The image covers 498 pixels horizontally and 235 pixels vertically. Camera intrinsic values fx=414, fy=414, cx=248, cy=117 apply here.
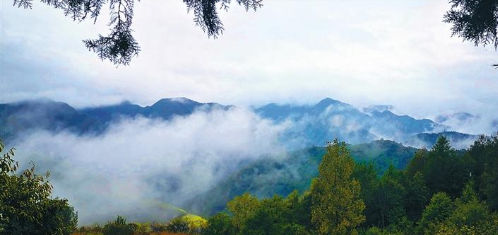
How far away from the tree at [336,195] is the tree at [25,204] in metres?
29.3

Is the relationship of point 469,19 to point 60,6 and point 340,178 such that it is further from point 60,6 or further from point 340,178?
point 340,178

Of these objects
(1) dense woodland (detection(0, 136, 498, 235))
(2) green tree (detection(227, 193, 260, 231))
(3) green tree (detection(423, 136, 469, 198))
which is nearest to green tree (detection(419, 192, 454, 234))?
(1) dense woodland (detection(0, 136, 498, 235))

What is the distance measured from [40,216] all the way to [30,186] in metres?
1.20

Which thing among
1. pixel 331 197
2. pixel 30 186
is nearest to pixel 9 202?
pixel 30 186

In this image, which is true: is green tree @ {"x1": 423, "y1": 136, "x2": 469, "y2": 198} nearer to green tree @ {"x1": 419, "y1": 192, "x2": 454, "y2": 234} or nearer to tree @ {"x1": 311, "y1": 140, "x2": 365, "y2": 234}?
green tree @ {"x1": 419, "y1": 192, "x2": 454, "y2": 234}

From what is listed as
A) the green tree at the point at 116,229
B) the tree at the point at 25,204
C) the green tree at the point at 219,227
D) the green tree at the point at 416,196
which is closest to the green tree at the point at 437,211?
the green tree at the point at 416,196

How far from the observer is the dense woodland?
15.6 metres

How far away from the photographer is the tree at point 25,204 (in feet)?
47.2

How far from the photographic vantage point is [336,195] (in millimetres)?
41406

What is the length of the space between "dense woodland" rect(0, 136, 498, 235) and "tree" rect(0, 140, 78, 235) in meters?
0.03

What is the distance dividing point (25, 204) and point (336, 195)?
104 feet

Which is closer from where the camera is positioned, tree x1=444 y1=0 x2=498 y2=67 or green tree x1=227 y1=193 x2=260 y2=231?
tree x1=444 y1=0 x2=498 y2=67

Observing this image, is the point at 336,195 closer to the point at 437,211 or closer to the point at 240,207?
the point at 437,211

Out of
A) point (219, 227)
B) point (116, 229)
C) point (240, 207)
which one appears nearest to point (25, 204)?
point (116, 229)
